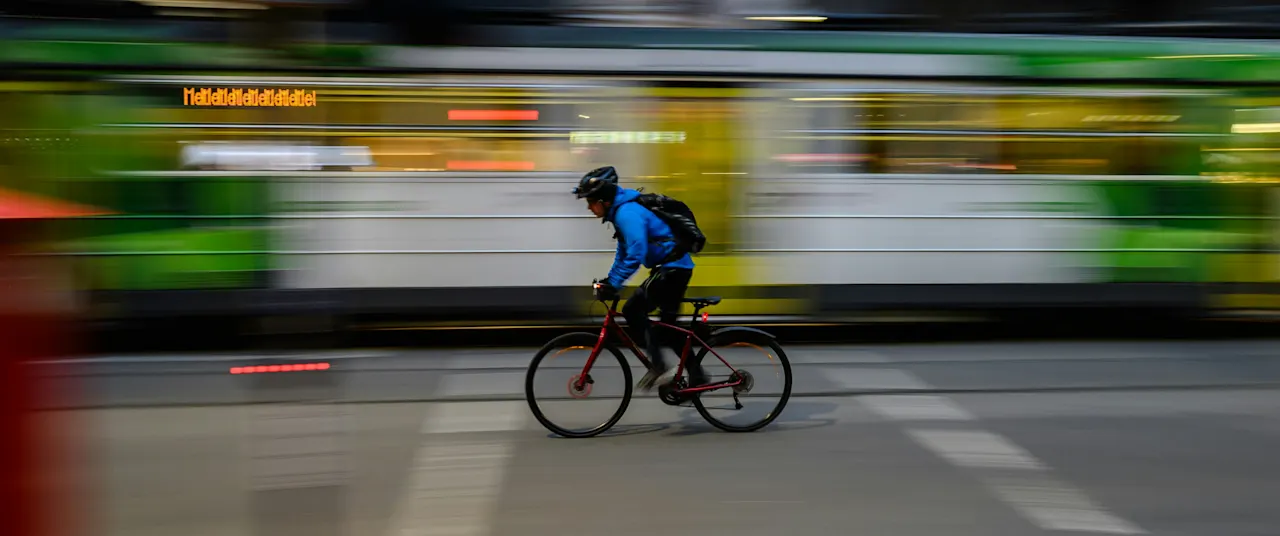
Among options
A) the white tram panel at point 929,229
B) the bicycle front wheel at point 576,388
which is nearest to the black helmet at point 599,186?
the bicycle front wheel at point 576,388

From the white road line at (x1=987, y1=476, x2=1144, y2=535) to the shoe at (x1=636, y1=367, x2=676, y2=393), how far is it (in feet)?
5.84

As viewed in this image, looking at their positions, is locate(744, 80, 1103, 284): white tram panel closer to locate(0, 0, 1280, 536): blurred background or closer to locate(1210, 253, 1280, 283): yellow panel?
locate(0, 0, 1280, 536): blurred background

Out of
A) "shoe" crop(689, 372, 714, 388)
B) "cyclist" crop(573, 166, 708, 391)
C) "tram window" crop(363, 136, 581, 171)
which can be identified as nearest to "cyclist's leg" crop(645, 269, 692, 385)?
"cyclist" crop(573, 166, 708, 391)

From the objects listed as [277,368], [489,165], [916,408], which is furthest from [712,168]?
[277,368]

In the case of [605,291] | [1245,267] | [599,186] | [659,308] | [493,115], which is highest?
[493,115]

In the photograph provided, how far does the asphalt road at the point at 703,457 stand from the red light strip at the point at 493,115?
1.99 meters

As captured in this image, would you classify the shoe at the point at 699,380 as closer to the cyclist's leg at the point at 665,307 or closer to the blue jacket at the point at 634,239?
the cyclist's leg at the point at 665,307

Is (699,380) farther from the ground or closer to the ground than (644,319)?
closer to the ground

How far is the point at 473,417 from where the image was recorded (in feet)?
21.4

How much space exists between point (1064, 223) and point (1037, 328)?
54.3 inches

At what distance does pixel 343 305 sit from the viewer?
8.80 m

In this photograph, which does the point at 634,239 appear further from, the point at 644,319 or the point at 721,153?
the point at 721,153

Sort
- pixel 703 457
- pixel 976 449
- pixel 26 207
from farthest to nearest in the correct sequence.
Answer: pixel 976 449, pixel 703 457, pixel 26 207

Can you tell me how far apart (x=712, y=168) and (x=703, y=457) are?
3919 millimetres
